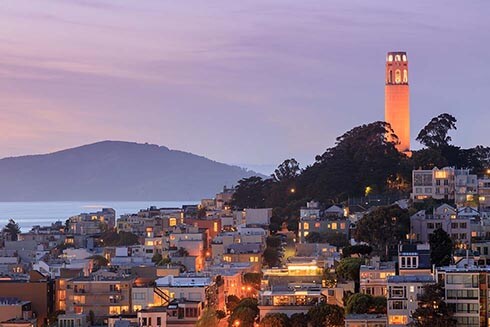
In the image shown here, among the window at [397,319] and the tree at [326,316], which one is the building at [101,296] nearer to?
the tree at [326,316]

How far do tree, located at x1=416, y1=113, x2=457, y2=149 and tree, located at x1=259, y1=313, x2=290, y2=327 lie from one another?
29.5 m

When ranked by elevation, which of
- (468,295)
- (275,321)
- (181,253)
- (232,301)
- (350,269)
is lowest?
(275,321)

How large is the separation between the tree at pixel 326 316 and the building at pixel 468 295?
3481 mm

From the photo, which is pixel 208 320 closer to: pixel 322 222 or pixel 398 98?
pixel 322 222

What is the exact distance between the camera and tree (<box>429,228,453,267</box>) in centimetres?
4356

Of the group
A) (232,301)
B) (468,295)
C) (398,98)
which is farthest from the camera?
(398,98)

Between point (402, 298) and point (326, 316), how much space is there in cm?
250

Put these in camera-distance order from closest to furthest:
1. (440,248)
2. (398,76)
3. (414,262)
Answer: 1. (414,262)
2. (440,248)
3. (398,76)

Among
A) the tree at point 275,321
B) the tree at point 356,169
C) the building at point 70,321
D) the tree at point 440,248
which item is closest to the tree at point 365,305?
the tree at point 275,321

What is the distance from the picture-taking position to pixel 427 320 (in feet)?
119

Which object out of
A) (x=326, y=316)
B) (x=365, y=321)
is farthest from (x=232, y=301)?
(x=365, y=321)

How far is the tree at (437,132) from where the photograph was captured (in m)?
68.8

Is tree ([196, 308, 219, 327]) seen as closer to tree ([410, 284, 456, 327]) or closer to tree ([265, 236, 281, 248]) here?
tree ([410, 284, 456, 327])

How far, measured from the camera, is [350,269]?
44.0 meters
